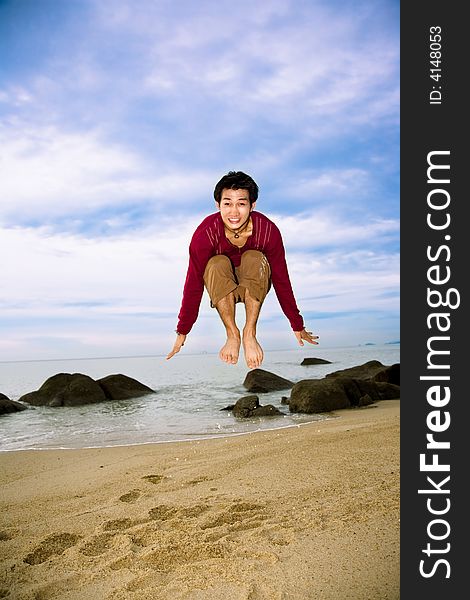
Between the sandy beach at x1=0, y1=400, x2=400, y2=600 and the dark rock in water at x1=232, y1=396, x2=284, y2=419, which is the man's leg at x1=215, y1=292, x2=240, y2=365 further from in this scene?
the dark rock in water at x1=232, y1=396, x2=284, y2=419

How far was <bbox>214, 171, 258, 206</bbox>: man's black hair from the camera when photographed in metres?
2.15

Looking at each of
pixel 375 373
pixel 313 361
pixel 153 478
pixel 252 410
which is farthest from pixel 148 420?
pixel 313 361

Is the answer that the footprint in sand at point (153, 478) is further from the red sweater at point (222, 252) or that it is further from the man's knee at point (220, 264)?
the man's knee at point (220, 264)

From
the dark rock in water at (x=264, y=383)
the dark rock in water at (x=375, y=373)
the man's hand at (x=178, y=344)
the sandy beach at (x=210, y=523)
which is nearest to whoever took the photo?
the man's hand at (x=178, y=344)

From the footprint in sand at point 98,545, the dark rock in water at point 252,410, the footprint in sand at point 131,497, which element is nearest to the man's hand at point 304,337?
the footprint in sand at point 98,545

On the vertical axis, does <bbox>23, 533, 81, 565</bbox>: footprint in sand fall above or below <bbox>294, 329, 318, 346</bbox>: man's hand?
below

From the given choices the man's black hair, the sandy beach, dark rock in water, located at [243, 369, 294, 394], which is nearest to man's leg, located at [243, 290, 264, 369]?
the man's black hair

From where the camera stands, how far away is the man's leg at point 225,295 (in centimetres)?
223

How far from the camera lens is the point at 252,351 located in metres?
2.32

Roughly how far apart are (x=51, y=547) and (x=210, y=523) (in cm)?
133

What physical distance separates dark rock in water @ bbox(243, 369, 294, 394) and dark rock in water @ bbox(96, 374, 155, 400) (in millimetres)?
2913

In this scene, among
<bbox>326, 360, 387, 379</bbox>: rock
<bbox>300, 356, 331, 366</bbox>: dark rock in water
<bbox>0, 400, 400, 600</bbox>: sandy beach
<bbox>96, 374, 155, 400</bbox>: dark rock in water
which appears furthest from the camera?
<bbox>300, 356, 331, 366</bbox>: dark rock in water

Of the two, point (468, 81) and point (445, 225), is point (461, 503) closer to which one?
point (445, 225)

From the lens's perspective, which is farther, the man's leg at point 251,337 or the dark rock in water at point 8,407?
the dark rock in water at point 8,407
